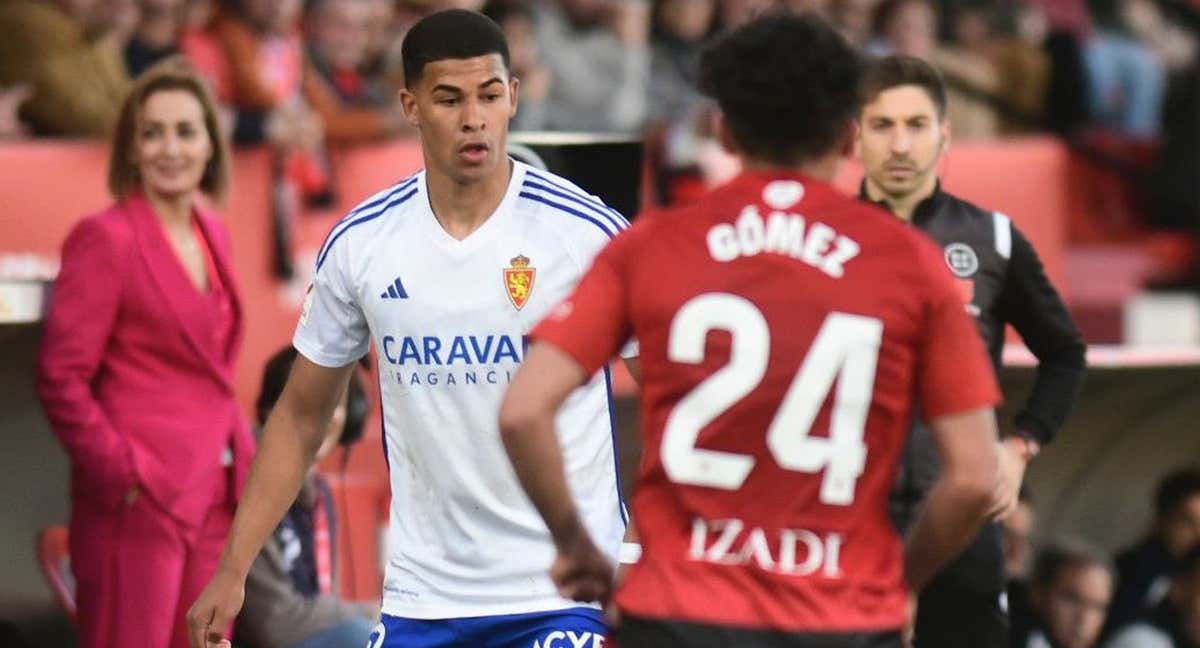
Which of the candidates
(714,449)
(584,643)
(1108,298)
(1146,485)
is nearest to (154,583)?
(584,643)

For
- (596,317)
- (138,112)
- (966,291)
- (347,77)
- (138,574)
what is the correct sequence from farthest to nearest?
(347,77)
(138,112)
(138,574)
(966,291)
(596,317)

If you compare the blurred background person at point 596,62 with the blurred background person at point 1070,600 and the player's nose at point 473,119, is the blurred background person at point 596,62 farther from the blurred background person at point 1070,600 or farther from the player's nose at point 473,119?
the player's nose at point 473,119

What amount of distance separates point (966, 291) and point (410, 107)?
1.84m

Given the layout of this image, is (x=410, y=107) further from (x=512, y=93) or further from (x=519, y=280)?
(x=519, y=280)

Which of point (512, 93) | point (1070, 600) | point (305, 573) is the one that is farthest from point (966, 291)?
point (1070, 600)

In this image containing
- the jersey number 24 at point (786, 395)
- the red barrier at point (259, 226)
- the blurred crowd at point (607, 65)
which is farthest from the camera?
the blurred crowd at point (607, 65)

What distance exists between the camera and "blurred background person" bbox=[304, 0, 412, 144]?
36.2ft

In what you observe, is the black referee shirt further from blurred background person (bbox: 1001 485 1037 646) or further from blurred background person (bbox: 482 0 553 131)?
blurred background person (bbox: 482 0 553 131)

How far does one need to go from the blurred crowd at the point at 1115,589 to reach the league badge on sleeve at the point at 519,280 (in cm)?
462

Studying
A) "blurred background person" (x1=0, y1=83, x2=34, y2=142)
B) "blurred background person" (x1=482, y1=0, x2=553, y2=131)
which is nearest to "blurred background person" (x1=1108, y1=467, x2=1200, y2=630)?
"blurred background person" (x1=482, y1=0, x2=553, y2=131)

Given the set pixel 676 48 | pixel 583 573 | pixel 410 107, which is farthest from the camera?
pixel 676 48

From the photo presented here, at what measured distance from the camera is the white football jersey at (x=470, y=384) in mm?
5383

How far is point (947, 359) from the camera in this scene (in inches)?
161

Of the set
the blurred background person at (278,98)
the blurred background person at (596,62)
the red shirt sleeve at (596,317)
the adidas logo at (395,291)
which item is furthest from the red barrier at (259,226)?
the red shirt sleeve at (596,317)
